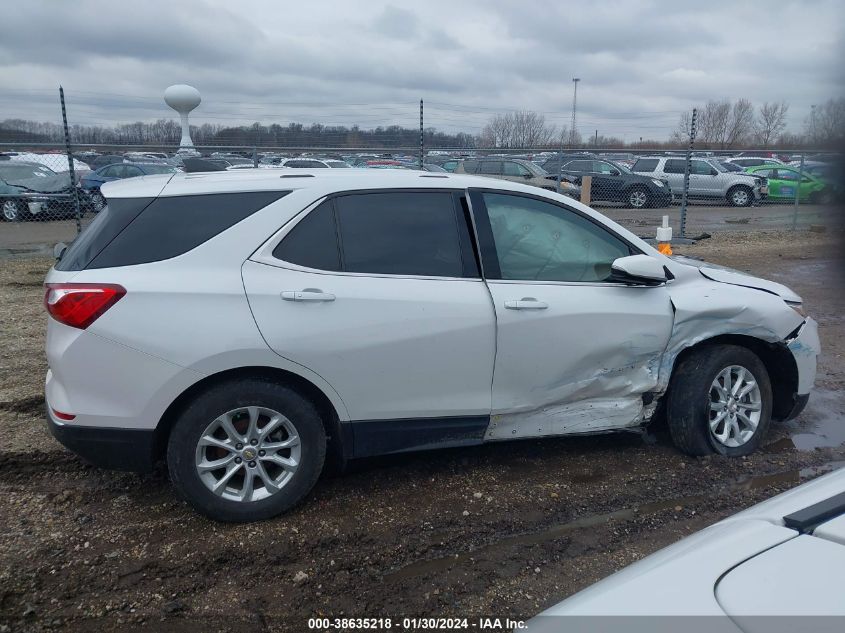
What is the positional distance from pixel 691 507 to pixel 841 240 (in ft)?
9.35

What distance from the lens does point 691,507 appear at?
3.98 m

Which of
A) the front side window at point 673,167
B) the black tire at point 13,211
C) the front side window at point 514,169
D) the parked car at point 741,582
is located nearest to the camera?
the parked car at point 741,582

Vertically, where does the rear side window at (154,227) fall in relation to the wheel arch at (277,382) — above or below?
above

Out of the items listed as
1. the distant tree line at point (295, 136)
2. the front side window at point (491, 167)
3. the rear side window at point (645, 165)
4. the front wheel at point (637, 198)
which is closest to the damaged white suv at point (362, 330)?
the distant tree line at point (295, 136)

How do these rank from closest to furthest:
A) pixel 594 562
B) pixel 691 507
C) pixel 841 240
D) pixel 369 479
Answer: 1. pixel 841 240
2. pixel 594 562
3. pixel 691 507
4. pixel 369 479

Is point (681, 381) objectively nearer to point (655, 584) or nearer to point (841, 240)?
point (655, 584)

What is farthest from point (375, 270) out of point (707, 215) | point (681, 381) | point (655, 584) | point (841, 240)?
point (707, 215)

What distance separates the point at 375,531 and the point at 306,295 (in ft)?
4.06

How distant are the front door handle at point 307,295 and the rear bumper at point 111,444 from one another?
36.3 inches

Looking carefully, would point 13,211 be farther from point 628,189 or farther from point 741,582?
point 741,582

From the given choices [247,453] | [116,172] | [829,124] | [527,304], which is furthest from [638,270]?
[116,172]

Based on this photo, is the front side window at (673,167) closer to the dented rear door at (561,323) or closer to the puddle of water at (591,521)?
the puddle of water at (591,521)

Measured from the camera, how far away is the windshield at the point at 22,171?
16.0m

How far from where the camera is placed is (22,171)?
16156 mm
